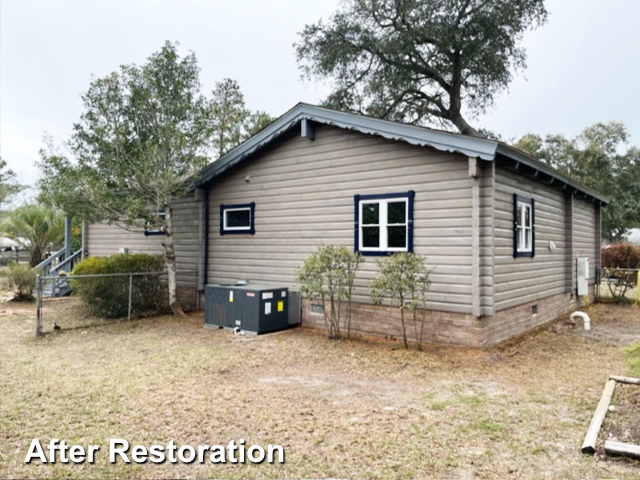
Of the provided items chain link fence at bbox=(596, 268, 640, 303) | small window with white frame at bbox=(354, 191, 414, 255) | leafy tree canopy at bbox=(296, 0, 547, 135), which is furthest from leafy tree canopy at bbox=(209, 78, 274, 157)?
chain link fence at bbox=(596, 268, 640, 303)

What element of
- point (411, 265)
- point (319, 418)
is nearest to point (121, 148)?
point (411, 265)

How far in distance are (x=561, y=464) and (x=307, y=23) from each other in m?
21.0

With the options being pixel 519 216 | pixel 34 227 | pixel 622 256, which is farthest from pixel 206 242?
pixel 622 256

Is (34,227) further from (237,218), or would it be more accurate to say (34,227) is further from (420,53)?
(420,53)

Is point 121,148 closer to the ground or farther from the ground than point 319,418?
farther from the ground

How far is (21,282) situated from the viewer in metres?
12.9

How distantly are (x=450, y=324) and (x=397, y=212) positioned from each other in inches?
86.7

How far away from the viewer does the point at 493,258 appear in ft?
23.9

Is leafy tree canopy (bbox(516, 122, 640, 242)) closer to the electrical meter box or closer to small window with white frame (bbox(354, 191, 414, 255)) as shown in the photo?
small window with white frame (bbox(354, 191, 414, 255))

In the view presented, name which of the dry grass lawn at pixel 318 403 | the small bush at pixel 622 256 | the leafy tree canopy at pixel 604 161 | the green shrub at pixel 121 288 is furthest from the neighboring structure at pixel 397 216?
the leafy tree canopy at pixel 604 161

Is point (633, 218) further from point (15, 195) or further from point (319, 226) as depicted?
point (15, 195)

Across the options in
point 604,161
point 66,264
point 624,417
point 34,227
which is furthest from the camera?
point 604,161

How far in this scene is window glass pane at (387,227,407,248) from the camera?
8.11 m

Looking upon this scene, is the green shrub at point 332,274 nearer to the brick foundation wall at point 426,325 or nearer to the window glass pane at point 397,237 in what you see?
the brick foundation wall at point 426,325
